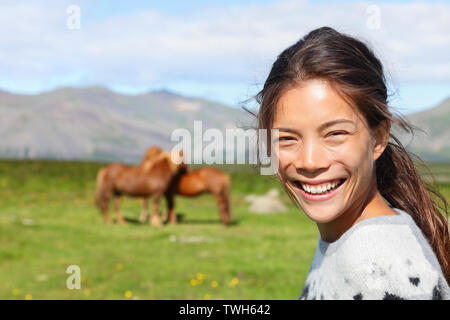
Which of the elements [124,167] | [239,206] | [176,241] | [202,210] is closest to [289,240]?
[176,241]

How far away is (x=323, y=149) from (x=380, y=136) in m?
0.30

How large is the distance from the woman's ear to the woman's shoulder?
0.31m

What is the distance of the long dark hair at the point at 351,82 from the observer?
2020 millimetres

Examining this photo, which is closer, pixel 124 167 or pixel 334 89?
pixel 334 89

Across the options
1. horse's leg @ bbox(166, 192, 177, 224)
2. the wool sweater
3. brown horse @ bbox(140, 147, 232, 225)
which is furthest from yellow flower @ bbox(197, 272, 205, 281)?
horse's leg @ bbox(166, 192, 177, 224)

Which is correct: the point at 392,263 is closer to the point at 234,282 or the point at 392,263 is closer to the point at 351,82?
the point at 351,82

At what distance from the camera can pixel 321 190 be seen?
2.08 m

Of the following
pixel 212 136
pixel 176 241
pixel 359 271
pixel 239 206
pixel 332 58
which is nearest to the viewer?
pixel 359 271

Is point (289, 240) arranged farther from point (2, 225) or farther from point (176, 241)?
point (2, 225)

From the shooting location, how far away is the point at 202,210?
71.5ft

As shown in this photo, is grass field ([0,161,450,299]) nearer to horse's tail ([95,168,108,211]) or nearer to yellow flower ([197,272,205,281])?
yellow flower ([197,272,205,281])

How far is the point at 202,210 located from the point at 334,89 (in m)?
20.0

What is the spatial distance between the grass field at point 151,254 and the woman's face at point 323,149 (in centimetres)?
73

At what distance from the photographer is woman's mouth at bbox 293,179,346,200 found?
2.06m
